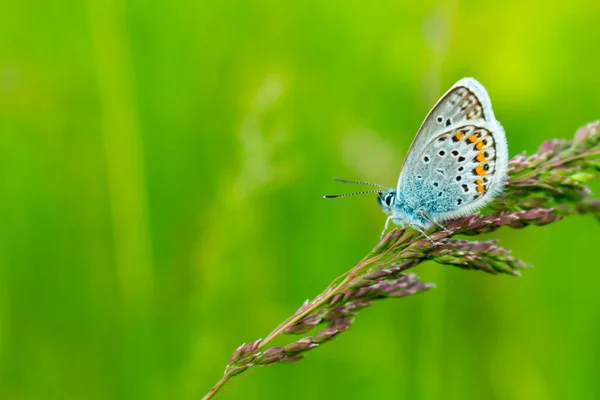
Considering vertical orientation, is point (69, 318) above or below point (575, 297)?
above

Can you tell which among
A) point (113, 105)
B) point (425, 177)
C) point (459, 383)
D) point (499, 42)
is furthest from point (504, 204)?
point (499, 42)

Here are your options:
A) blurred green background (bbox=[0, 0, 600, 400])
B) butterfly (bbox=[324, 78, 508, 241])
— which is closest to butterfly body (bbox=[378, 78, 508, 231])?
butterfly (bbox=[324, 78, 508, 241])

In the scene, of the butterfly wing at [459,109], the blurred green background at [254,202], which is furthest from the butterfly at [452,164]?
the blurred green background at [254,202]

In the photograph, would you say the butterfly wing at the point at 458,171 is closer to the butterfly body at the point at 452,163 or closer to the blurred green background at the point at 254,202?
the butterfly body at the point at 452,163

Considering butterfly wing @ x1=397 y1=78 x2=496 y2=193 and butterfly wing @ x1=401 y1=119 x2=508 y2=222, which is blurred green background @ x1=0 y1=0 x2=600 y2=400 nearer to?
butterfly wing @ x1=401 y1=119 x2=508 y2=222

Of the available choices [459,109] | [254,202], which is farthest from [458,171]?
[254,202]

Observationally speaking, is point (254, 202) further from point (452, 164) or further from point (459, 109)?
point (459, 109)

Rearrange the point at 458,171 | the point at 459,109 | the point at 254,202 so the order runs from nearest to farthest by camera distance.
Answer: the point at 459,109 → the point at 458,171 → the point at 254,202

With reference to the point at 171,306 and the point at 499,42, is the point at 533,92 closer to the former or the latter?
the point at 499,42
